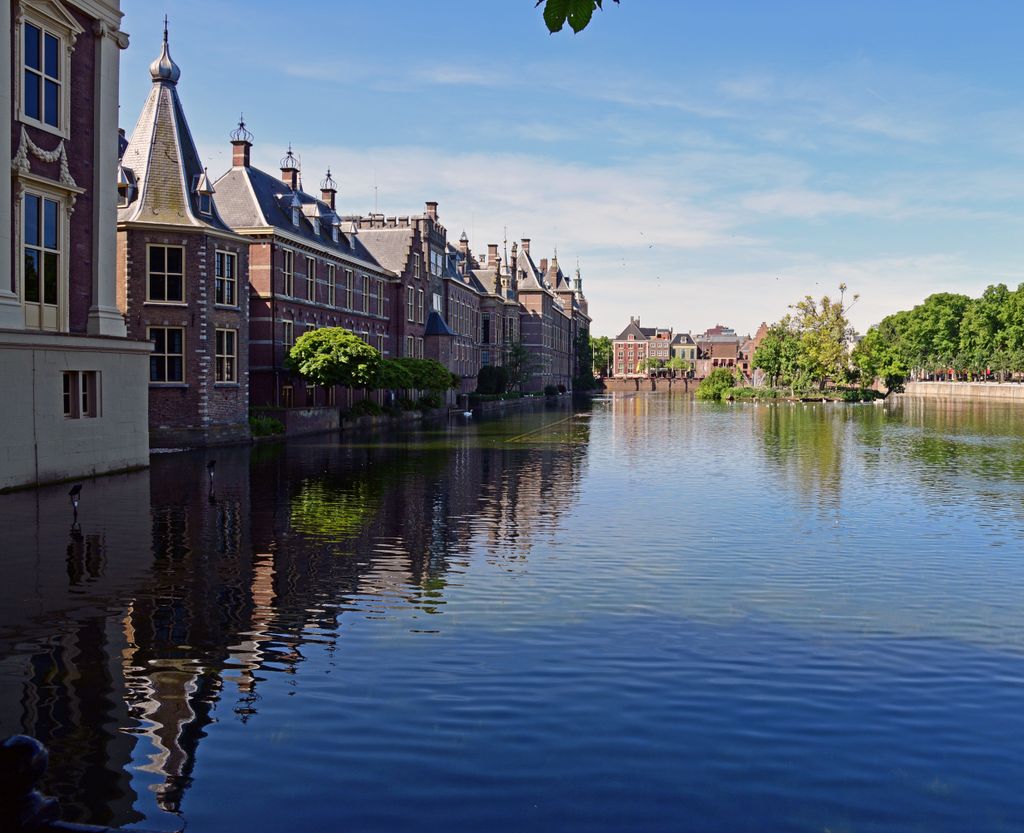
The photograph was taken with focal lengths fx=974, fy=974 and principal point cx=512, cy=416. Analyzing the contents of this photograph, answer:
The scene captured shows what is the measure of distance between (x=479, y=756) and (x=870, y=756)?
125 inches

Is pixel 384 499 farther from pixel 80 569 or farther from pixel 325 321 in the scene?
pixel 325 321

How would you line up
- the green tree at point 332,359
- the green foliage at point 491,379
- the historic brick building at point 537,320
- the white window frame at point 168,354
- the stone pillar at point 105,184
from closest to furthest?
the stone pillar at point 105,184 → the white window frame at point 168,354 → the green tree at point 332,359 → the green foliage at point 491,379 → the historic brick building at point 537,320

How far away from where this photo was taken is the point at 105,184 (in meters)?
27.9

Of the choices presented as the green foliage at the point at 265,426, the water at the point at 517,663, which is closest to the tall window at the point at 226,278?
the green foliage at the point at 265,426

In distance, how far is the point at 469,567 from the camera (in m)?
15.4

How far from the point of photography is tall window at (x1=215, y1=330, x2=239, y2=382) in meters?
40.8

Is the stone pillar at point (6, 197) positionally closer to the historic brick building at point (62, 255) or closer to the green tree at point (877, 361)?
the historic brick building at point (62, 255)

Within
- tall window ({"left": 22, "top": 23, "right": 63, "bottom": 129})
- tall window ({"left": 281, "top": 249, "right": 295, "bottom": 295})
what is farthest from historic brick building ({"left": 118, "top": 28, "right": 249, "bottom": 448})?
tall window ({"left": 22, "top": 23, "right": 63, "bottom": 129})

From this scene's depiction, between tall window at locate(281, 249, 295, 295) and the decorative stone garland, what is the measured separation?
22.3 m

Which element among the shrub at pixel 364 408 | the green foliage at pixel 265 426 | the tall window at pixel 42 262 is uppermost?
the tall window at pixel 42 262

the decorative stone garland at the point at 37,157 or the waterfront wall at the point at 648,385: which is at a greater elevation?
the decorative stone garland at the point at 37,157

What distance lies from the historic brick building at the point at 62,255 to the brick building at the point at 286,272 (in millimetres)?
15340

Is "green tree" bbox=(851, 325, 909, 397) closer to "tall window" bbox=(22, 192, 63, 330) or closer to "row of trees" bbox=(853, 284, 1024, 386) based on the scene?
"row of trees" bbox=(853, 284, 1024, 386)

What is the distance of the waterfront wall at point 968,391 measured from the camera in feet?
389
